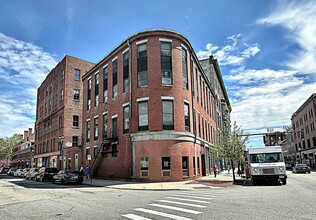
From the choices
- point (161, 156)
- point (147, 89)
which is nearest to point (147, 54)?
point (147, 89)

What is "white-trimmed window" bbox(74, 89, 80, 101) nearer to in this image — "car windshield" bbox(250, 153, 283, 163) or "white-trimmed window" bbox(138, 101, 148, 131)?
"white-trimmed window" bbox(138, 101, 148, 131)

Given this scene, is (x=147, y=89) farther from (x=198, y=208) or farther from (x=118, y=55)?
(x=198, y=208)

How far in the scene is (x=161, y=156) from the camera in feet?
78.0

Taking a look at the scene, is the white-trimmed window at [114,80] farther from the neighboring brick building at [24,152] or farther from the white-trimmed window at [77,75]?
the neighboring brick building at [24,152]

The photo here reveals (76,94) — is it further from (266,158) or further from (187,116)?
(266,158)

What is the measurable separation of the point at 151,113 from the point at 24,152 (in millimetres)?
74092

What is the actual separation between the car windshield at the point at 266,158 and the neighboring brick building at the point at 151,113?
22.4 ft

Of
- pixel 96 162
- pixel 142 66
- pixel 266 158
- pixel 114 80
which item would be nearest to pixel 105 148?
pixel 96 162

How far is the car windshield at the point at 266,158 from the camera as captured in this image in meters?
19.6

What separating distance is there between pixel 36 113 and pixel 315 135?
6665 centimetres

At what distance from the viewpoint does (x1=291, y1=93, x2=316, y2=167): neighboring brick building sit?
190ft

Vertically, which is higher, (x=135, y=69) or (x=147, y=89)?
(x=135, y=69)

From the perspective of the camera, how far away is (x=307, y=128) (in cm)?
6362

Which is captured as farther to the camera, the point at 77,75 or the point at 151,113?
the point at 77,75
